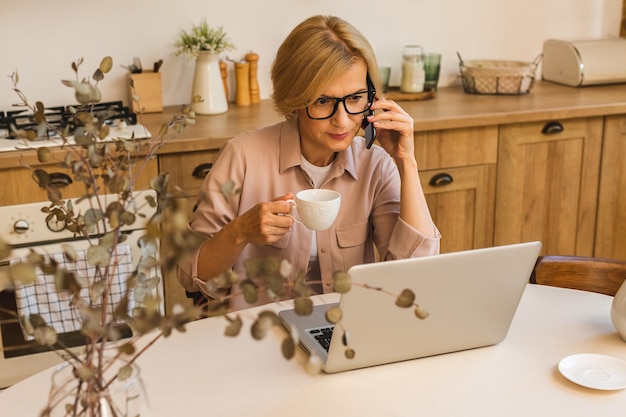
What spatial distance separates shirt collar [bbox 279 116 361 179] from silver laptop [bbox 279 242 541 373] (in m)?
0.58

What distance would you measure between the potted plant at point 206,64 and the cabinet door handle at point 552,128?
1175 millimetres

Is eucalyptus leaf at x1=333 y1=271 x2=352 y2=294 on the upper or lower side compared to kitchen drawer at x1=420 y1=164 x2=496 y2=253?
upper

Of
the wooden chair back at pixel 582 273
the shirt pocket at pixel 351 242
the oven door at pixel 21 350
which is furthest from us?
the oven door at pixel 21 350

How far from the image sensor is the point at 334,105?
1930 millimetres

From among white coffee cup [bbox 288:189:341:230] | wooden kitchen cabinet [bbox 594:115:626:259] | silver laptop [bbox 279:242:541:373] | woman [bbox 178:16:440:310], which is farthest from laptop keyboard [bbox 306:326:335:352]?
wooden kitchen cabinet [bbox 594:115:626:259]

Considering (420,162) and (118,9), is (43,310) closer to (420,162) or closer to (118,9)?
(118,9)

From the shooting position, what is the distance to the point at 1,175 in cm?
254

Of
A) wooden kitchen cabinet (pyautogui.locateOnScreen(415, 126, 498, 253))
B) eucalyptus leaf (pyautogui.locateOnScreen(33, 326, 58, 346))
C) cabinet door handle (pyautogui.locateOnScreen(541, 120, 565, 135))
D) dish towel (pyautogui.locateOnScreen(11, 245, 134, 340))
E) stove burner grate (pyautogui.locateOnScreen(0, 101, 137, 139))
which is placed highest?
eucalyptus leaf (pyautogui.locateOnScreen(33, 326, 58, 346))

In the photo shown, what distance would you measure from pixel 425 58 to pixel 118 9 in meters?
1.20

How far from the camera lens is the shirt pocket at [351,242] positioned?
6.58 ft

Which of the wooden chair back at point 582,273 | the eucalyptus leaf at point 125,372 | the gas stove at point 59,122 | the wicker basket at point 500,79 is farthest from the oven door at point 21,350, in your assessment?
the eucalyptus leaf at point 125,372

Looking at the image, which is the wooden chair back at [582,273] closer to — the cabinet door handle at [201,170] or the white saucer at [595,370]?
the white saucer at [595,370]

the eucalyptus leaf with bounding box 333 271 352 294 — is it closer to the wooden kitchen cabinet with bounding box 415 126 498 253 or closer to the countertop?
the countertop

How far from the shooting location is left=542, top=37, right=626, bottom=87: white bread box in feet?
11.2
